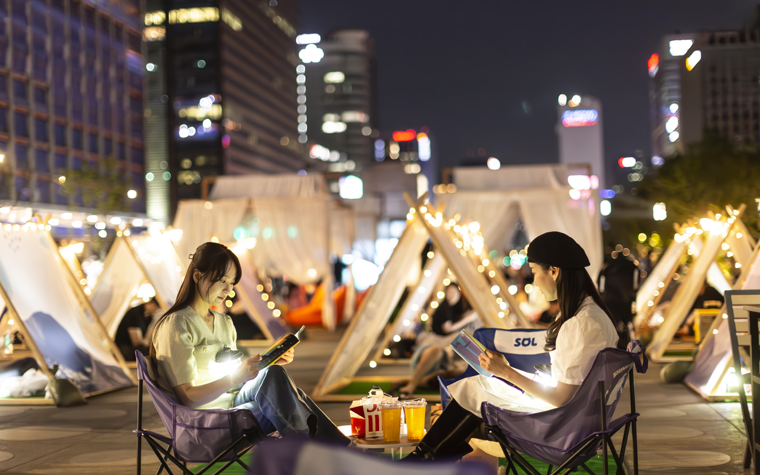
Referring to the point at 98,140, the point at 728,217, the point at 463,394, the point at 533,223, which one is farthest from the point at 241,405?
the point at 98,140

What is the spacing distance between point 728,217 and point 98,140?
1945 inches

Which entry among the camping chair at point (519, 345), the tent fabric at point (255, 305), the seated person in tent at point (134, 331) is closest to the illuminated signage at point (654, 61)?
the tent fabric at point (255, 305)

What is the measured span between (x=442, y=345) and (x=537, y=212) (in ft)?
22.9

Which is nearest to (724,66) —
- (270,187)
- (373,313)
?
(373,313)

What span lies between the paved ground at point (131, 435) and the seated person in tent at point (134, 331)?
151 cm

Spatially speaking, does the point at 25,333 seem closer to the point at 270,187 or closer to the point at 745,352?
the point at 745,352

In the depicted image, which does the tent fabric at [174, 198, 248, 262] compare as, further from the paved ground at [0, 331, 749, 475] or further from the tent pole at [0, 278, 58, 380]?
the tent pole at [0, 278, 58, 380]

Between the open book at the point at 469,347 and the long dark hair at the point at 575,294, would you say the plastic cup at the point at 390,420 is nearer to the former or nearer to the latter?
the open book at the point at 469,347

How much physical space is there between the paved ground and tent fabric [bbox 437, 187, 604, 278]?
6.29m

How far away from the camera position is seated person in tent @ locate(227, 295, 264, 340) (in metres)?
11.0

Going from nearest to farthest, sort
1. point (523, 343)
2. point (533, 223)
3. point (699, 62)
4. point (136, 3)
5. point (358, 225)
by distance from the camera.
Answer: point (523, 343)
point (699, 62)
point (533, 223)
point (358, 225)
point (136, 3)

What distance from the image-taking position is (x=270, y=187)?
14773 millimetres

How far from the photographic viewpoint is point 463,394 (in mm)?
3180

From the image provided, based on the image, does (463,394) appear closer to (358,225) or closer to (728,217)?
(728,217)
